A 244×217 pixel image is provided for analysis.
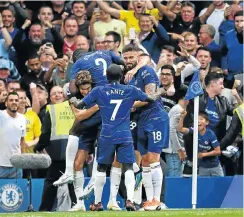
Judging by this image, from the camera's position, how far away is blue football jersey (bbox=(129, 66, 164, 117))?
1970cm

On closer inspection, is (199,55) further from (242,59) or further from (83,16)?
(83,16)

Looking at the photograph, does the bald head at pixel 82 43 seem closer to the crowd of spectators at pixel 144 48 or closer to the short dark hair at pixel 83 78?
the crowd of spectators at pixel 144 48

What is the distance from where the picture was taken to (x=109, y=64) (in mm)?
19875

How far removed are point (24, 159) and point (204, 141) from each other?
417cm

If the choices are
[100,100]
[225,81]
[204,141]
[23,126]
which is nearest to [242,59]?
[225,81]

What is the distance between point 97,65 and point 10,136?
2.99 metres

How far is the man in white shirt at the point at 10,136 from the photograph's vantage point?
22031mm

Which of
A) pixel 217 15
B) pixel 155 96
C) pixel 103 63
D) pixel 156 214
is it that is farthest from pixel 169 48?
pixel 156 214

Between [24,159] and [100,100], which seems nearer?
[100,100]

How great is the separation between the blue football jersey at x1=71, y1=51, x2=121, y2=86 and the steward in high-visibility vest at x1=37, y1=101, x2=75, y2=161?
209cm

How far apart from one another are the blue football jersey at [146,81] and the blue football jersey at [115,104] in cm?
93

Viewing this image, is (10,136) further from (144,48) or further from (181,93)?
(144,48)

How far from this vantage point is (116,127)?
18.8m

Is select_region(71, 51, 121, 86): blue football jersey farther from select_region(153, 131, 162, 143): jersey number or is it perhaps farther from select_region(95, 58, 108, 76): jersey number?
select_region(153, 131, 162, 143): jersey number
